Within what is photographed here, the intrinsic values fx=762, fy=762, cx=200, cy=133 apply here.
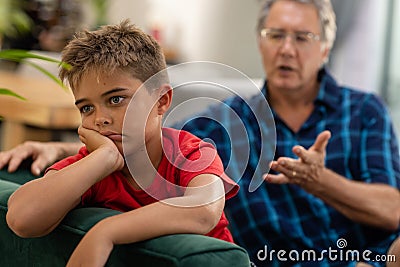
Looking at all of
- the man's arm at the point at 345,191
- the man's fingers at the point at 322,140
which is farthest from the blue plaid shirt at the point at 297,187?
the man's fingers at the point at 322,140

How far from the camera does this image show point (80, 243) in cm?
107

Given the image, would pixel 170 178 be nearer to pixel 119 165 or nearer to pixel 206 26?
pixel 119 165

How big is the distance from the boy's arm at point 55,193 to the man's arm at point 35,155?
1.65 feet

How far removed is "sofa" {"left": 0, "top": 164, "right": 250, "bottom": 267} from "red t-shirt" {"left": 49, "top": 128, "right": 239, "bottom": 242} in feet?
0.21

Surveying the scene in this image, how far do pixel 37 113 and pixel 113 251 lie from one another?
1932 millimetres

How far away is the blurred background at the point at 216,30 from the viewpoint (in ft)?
12.6

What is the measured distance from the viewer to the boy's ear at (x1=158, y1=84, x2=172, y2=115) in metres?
1.16

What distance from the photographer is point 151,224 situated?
1056 mm

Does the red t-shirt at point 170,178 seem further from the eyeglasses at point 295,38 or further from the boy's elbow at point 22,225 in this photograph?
the eyeglasses at point 295,38

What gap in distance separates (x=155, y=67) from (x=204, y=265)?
33 cm

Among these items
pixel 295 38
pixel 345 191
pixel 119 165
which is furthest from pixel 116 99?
pixel 295 38

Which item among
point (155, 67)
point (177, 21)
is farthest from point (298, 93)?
point (177, 21)

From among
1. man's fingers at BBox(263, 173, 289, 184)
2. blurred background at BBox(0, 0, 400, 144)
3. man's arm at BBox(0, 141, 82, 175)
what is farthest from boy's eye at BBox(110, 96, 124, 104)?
blurred background at BBox(0, 0, 400, 144)

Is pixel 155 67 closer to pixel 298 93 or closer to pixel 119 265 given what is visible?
pixel 119 265
